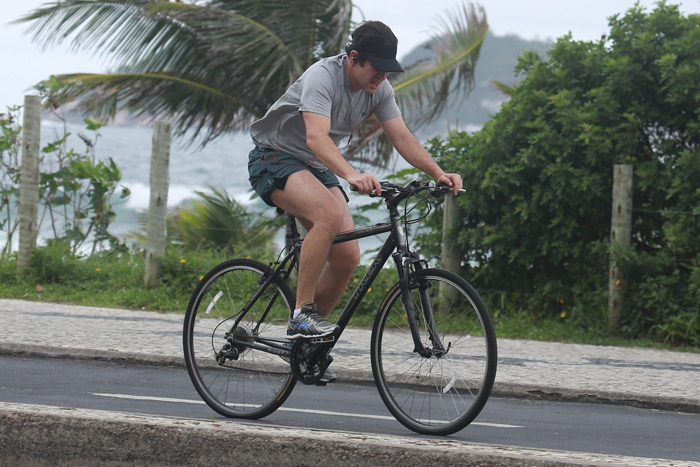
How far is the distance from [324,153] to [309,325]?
32.5 inches

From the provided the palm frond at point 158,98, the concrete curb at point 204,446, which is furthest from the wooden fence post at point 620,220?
the palm frond at point 158,98

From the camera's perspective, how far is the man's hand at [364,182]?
14.0ft

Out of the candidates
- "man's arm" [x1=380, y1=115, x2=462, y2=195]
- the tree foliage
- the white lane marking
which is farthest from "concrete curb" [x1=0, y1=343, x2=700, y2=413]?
the tree foliage

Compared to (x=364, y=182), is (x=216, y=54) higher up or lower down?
higher up

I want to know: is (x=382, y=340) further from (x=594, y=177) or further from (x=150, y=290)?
(x=150, y=290)

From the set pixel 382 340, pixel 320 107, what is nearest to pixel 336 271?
pixel 382 340

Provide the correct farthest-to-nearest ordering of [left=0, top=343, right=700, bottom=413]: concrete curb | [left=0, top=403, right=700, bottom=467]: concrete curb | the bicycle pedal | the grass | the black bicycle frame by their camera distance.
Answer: the grass → [left=0, top=343, right=700, bottom=413]: concrete curb → the bicycle pedal → the black bicycle frame → [left=0, top=403, right=700, bottom=467]: concrete curb

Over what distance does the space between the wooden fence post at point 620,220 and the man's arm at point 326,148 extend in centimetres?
492

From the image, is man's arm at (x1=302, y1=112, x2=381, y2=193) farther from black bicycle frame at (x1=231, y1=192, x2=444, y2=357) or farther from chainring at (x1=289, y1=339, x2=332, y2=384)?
chainring at (x1=289, y1=339, x2=332, y2=384)

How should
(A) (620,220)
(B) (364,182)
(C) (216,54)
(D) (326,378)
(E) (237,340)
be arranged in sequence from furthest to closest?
(C) (216,54) < (A) (620,220) < (E) (237,340) < (D) (326,378) < (B) (364,182)

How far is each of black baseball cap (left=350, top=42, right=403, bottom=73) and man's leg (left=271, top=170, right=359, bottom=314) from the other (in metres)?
0.62

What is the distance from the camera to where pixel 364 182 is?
A: 4285mm

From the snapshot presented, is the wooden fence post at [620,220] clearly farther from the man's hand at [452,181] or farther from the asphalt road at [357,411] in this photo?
the man's hand at [452,181]

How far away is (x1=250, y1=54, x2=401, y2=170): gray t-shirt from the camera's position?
15.0 feet
